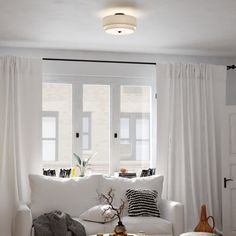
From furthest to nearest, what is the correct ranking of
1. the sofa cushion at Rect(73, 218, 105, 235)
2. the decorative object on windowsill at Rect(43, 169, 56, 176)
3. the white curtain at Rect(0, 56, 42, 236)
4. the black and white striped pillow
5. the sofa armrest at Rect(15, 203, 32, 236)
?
the decorative object on windowsill at Rect(43, 169, 56, 176) < the white curtain at Rect(0, 56, 42, 236) < the black and white striped pillow < the sofa cushion at Rect(73, 218, 105, 235) < the sofa armrest at Rect(15, 203, 32, 236)

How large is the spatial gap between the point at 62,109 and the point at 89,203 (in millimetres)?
1455

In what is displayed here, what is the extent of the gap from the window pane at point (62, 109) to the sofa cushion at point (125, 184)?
84 centimetres

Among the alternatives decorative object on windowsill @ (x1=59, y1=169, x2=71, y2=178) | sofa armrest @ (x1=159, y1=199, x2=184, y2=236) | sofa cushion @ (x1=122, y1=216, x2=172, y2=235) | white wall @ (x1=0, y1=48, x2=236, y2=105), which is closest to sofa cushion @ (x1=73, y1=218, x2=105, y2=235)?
sofa cushion @ (x1=122, y1=216, x2=172, y2=235)

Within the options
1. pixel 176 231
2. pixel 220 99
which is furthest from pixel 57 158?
pixel 220 99

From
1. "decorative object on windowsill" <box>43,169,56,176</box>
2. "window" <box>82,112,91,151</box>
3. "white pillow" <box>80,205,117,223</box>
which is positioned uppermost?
"window" <box>82,112,91,151</box>

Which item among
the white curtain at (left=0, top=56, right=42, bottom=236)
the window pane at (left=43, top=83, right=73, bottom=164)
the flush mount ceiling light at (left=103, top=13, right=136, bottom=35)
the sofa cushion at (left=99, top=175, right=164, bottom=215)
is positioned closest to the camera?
the flush mount ceiling light at (left=103, top=13, right=136, bottom=35)

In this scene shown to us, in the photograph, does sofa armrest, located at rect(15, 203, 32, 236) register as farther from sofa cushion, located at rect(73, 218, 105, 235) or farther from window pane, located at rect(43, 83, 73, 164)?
window pane, located at rect(43, 83, 73, 164)

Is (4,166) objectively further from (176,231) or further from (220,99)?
(220,99)

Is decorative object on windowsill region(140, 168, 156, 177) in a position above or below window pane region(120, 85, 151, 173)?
below

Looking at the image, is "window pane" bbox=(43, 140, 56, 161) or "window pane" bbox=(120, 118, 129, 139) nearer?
"window pane" bbox=(43, 140, 56, 161)

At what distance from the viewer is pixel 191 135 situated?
665cm

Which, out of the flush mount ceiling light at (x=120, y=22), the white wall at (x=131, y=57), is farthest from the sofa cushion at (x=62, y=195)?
the flush mount ceiling light at (x=120, y=22)

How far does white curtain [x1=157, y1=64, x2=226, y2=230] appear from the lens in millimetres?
6598

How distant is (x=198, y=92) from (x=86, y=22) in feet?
7.23
